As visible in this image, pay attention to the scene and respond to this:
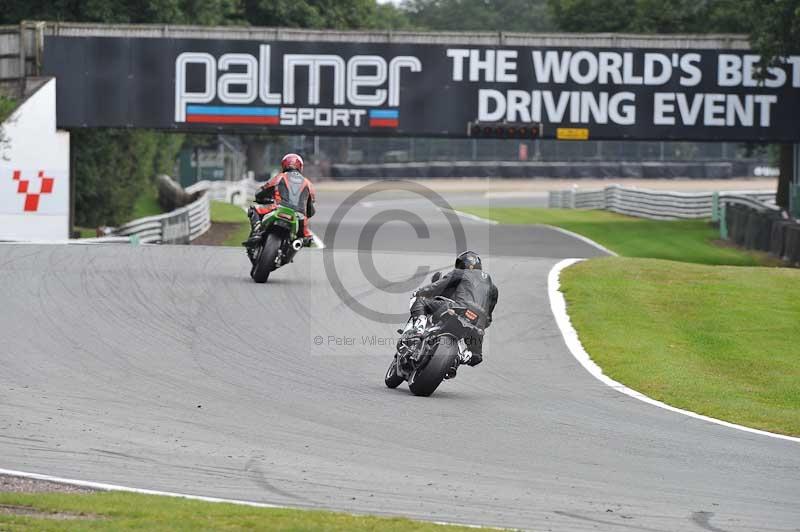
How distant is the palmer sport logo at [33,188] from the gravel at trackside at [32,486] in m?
22.0

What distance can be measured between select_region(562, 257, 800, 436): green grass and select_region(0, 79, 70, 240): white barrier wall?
46.1 ft

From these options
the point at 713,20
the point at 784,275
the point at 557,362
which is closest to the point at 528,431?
the point at 557,362

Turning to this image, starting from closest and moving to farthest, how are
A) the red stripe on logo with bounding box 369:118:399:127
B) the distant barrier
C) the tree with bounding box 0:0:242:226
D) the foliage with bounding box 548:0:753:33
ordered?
1. the red stripe on logo with bounding box 369:118:399:127
2. the tree with bounding box 0:0:242:226
3. the foliage with bounding box 548:0:753:33
4. the distant barrier

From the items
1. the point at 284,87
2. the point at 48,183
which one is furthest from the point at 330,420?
the point at 284,87

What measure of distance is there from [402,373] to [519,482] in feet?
11.9

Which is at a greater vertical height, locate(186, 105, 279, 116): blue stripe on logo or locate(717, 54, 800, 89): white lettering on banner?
locate(717, 54, 800, 89): white lettering on banner

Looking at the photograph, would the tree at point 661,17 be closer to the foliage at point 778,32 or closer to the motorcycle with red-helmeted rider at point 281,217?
the foliage at point 778,32

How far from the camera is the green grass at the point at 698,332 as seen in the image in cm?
1291

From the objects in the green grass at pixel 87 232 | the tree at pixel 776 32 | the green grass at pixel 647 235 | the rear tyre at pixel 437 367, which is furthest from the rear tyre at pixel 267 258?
the tree at pixel 776 32

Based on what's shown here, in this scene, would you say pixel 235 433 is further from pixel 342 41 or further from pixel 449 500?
pixel 342 41

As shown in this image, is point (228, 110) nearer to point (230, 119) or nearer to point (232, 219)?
point (230, 119)

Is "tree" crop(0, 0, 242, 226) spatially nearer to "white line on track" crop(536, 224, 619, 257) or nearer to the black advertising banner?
the black advertising banner

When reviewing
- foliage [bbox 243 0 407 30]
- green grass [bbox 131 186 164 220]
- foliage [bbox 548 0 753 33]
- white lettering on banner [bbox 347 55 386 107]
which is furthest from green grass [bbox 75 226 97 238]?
foliage [bbox 243 0 407 30]

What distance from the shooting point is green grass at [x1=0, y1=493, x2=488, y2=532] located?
701 centimetres
